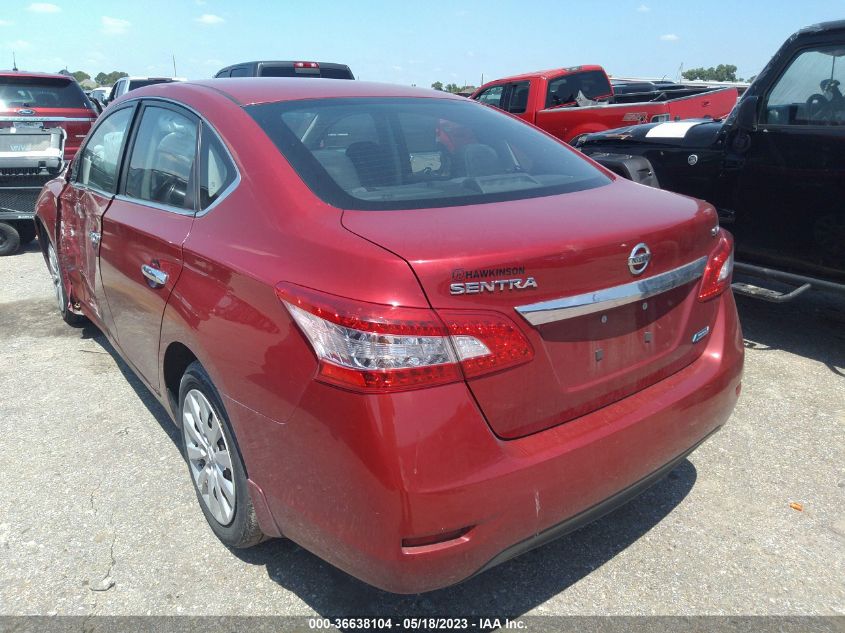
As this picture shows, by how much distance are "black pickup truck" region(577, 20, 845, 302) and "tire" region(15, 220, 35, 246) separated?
6.91m

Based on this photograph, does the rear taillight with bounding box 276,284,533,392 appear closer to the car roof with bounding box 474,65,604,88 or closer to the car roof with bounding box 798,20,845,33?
the car roof with bounding box 798,20,845,33

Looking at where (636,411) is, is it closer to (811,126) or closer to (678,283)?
(678,283)

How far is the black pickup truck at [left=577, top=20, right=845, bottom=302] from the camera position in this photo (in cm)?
420

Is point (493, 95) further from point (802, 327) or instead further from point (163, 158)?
point (163, 158)

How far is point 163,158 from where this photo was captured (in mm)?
3039

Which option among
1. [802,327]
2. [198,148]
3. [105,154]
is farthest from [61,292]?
[802,327]

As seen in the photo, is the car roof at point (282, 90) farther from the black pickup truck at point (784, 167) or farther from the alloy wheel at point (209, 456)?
the black pickup truck at point (784, 167)

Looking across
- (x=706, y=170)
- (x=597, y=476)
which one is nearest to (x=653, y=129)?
(x=706, y=170)

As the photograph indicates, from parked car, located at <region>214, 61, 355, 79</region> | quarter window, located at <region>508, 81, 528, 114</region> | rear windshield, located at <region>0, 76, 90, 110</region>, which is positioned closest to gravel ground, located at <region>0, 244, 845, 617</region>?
rear windshield, located at <region>0, 76, 90, 110</region>

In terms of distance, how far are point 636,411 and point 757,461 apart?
1.47m

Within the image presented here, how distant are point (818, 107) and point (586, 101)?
642 centimetres

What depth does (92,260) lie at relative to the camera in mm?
3697

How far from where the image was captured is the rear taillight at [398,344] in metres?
1.80

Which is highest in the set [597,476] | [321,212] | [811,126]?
[811,126]
